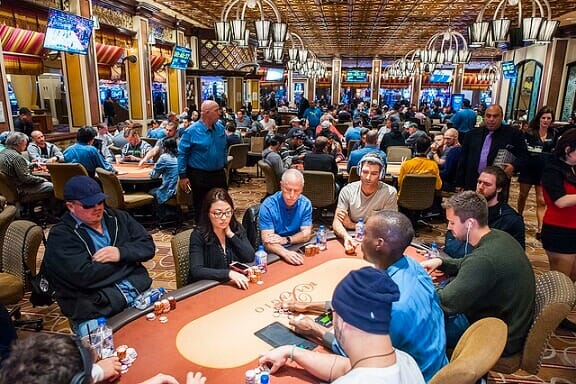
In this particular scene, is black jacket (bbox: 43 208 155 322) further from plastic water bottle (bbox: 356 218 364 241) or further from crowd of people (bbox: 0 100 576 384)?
plastic water bottle (bbox: 356 218 364 241)

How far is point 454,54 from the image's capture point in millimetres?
7984

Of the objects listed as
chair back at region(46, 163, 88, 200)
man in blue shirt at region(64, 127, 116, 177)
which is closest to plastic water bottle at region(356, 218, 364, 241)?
chair back at region(46, 163, 88, 200)

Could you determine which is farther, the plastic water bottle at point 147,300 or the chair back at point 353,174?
the chair back at point 353,174

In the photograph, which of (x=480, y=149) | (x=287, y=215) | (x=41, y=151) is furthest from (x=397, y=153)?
(x=41, y=151)

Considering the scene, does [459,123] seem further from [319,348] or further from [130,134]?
[319,348]

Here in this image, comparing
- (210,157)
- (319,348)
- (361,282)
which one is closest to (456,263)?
(319,348)

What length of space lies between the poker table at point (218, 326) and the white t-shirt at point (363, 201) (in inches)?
43.4

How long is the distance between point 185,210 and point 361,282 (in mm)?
5758

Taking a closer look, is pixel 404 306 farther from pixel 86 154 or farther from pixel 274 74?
pixel 274 74

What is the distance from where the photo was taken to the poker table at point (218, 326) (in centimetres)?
167

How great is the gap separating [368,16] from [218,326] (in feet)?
37.0

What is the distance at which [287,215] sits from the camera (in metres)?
3.36

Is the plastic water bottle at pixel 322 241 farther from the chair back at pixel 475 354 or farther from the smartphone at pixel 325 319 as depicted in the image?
the chair back at pixel 475 354

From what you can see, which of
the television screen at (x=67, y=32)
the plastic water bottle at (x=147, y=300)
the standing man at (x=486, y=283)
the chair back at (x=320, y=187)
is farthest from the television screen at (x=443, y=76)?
the plastic water bottle at (x=147, y=300)
